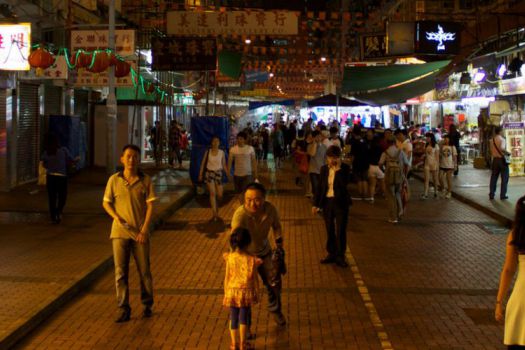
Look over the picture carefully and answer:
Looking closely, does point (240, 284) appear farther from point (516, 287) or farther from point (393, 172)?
point (393, 172)

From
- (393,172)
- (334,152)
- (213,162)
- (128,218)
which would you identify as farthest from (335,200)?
(213,162)

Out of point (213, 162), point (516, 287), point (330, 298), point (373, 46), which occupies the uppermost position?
point (373, 46)

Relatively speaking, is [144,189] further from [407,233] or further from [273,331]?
[407,233]

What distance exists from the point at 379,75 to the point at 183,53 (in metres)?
8.58

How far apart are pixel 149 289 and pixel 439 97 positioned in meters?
24.7

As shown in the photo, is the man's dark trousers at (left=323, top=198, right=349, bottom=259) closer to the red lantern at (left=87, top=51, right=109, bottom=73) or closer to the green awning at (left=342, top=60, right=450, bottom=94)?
the red lantern at (left=87, top=51, right=109, bottom=73)

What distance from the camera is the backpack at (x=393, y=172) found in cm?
1366

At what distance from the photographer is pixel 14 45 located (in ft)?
46.9

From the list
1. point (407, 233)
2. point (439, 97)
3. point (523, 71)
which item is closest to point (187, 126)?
point (439, 97)

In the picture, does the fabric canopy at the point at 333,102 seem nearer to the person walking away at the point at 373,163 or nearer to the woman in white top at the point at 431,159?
the woman in white top at the point at 431,159

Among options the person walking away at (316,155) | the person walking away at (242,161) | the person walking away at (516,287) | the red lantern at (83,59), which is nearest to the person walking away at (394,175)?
the person walking away at (316,155)

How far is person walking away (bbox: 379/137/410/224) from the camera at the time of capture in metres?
13.7

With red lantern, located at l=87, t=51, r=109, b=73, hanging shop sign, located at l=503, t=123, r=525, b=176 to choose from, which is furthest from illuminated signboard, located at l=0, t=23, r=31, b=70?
hanging shop sign, located at l=503, t=123, r=525, b=176

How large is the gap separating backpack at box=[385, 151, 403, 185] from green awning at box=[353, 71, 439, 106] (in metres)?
13.1
